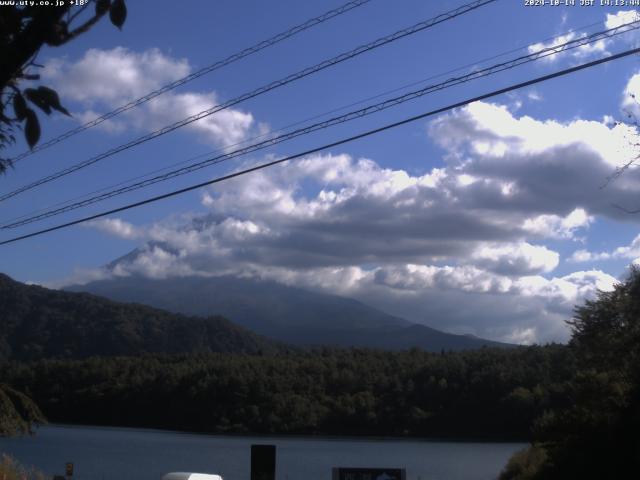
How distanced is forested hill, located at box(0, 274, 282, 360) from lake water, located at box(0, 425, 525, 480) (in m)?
41.7

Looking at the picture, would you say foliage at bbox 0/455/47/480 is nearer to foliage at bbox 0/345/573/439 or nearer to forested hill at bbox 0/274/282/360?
foliage at bbox 0/345/573/439

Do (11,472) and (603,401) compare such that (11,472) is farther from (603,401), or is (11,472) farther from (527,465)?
(527,465)

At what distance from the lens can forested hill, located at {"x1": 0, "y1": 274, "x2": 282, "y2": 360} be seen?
9656cm

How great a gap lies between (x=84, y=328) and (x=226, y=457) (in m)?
70.4

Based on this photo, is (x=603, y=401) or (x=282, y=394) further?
(x=282, y=394)

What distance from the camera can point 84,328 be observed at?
10588 cm

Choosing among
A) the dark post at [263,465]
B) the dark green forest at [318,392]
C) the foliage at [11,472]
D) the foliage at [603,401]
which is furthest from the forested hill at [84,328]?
the dark post at [263,465]

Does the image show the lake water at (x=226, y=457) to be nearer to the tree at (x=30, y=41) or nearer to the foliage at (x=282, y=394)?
the foliage at (x=282, y=394)

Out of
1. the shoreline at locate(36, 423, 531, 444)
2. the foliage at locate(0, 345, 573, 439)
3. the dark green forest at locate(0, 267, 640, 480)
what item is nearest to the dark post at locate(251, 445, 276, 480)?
the dark green forest at locate(0, 267, 640, 480)

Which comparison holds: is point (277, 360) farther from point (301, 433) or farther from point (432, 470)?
point (432, 470)

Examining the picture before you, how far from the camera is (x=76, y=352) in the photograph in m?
96.9

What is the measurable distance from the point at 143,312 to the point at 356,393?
218 ft

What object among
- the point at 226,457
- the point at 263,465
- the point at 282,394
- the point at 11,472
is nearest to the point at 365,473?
the point at 263,465

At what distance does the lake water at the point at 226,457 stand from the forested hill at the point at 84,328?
41656mm
